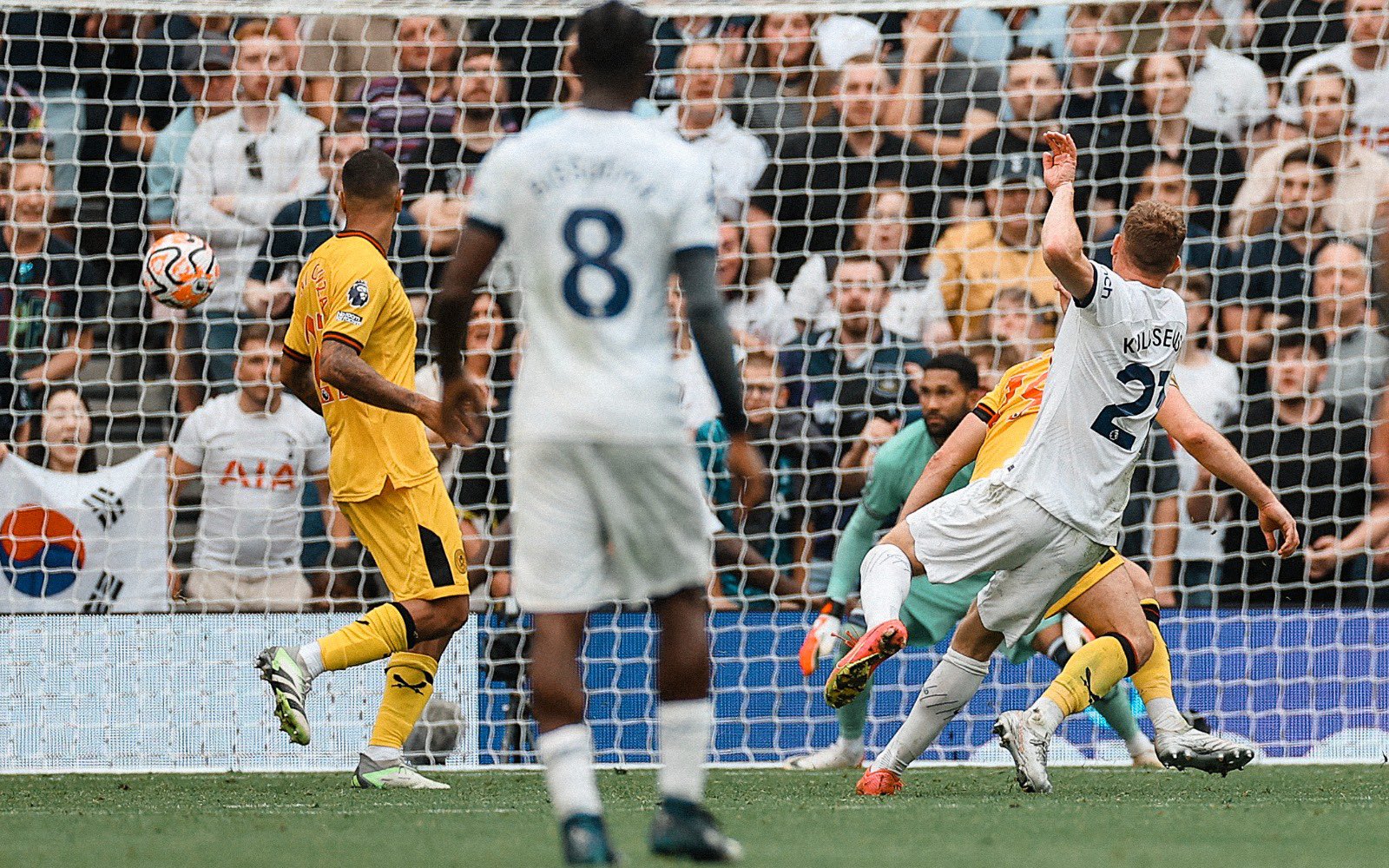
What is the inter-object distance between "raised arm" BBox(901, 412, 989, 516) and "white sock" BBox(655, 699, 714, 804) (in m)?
3.11

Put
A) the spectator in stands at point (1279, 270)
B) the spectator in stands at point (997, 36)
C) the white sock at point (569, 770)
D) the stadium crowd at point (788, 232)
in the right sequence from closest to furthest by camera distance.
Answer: the white sock at point (569, 770)
the stadium crowd at point (788, 232)
the spectator in stands at point (1279, 270)
the spectator in stands at point (997, 36)

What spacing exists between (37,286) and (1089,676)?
256 inches

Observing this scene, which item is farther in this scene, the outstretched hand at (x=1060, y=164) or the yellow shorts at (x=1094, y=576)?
the yellow shorts at (x=1094, y=576)

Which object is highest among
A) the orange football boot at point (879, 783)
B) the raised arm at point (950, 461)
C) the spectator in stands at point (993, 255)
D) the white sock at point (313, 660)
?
the spectator in stands at point (993, 255)

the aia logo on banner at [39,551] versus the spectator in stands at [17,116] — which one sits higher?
the spectator in stands at [17,116]

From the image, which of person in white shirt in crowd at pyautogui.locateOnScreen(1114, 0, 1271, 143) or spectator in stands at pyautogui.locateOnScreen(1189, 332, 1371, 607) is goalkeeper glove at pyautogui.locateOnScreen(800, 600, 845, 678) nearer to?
spectator in stands at pyautogui.locateOnScreen(1189, 332, 1371, 607)

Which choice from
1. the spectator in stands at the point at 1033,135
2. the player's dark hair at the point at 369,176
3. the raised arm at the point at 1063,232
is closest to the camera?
the raised arm at the point at 1063,232

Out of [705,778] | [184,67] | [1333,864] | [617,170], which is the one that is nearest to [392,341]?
[705,778]

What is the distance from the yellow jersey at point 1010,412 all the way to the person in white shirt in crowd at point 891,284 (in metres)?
3.31

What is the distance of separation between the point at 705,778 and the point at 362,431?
7.17 feet

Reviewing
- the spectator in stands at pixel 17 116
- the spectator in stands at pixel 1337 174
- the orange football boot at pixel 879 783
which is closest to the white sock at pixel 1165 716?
the orange football boot at pixel 879 783

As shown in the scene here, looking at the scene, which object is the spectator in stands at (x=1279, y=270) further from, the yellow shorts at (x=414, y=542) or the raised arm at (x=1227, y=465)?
the yellow shorts at (x=414, y=542)

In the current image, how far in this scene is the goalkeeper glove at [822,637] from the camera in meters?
7.68

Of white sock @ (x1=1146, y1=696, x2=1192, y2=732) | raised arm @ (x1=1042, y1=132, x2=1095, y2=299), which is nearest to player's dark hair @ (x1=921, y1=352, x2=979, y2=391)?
white sock @ (x1=1146, y1=696, x2=1192, y2=732)
